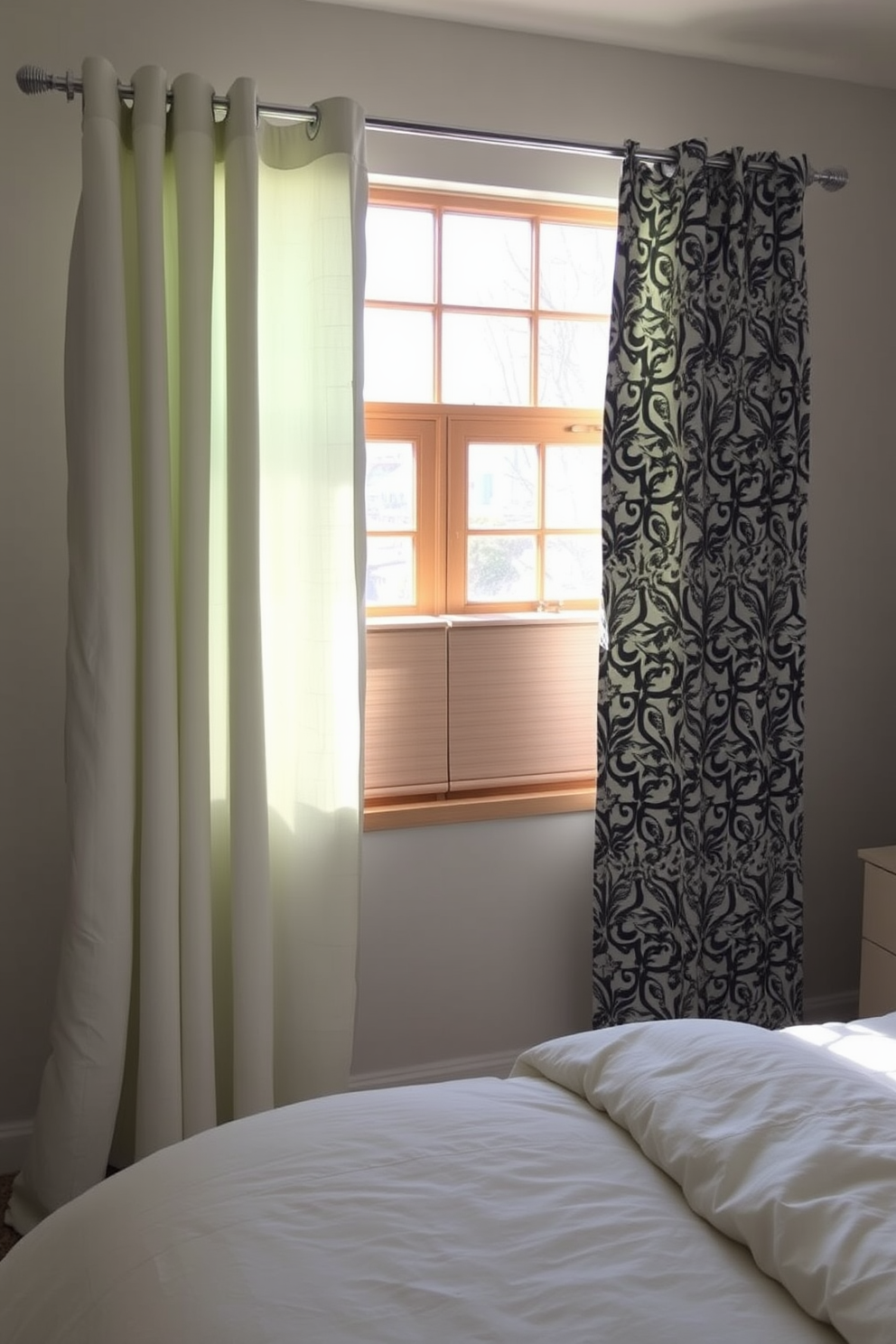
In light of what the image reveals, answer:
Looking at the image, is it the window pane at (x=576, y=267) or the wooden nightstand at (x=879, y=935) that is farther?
the window pane at (x=576, y=267)

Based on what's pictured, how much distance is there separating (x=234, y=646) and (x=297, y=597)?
0.60 ft

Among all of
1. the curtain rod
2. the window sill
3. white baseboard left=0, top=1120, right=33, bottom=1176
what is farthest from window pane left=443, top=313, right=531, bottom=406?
white baseboard left=0, top=1120, right=33, bottom=1176

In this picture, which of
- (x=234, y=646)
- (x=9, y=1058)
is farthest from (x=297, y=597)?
(x=9, y=1058)

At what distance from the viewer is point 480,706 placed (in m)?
2.88

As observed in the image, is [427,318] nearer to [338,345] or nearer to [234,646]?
[338,345]

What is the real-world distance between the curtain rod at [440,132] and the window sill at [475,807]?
1.49 m

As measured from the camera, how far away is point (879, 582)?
10.6ft

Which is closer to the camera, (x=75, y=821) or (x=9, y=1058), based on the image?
(x=75, y=821)

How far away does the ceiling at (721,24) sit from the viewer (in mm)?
2607

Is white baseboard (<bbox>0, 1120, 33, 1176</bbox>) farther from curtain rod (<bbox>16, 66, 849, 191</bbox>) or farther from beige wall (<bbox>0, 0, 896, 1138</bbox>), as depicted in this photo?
curtain rod (<bbox>16, 66, 849, 191</bbox>)

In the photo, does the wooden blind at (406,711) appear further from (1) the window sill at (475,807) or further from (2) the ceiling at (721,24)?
(2) the ceiling at (721,24)

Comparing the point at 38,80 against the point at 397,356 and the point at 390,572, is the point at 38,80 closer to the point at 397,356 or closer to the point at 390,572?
the point at 397,356

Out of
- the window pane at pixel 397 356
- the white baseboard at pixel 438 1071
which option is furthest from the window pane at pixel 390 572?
the white baseboard at pixel 438 1071

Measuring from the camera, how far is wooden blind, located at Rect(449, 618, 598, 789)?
2.86 metres
